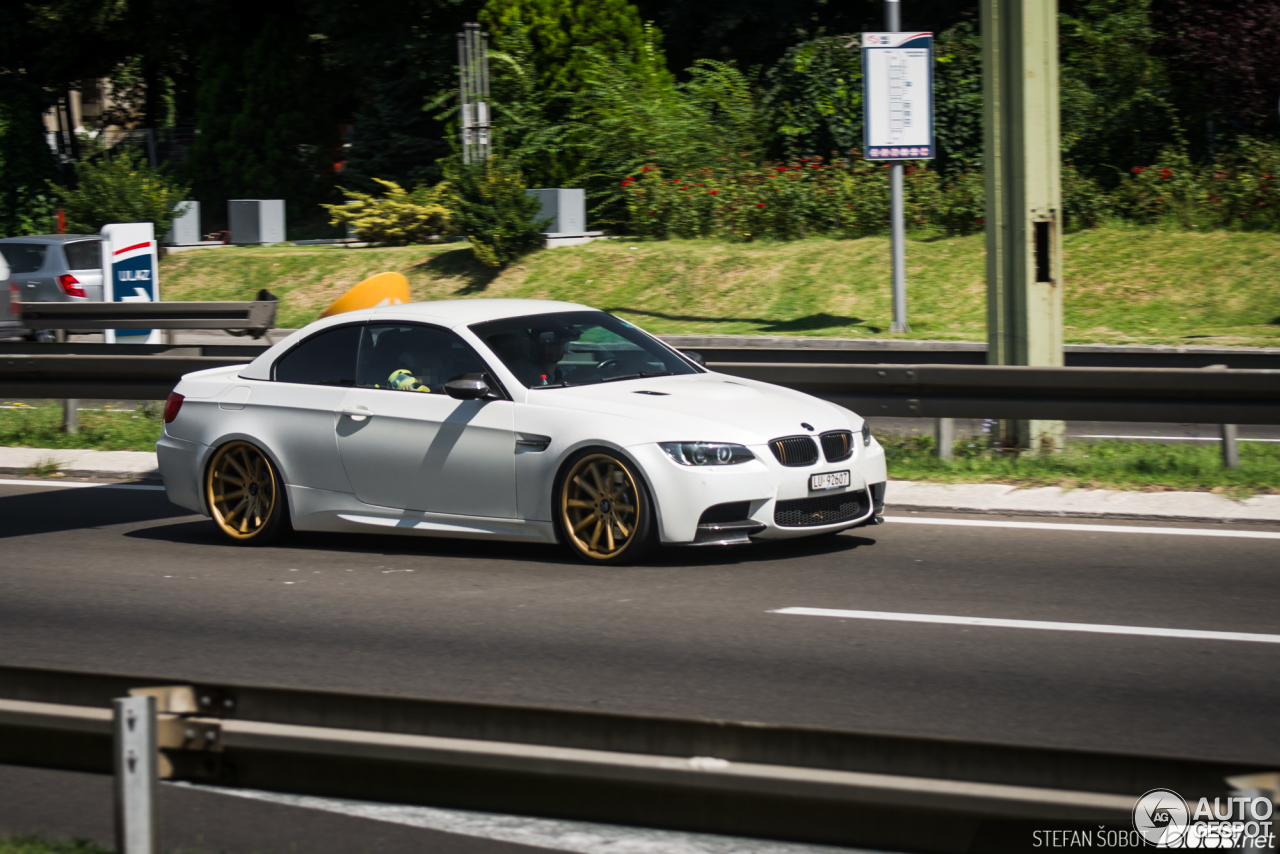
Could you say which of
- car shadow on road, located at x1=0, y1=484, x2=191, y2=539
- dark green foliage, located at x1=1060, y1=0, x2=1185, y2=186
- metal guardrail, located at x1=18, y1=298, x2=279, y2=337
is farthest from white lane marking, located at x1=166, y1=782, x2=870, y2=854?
dark green foliage, located at x1=1060, y1=0, x2=1185, y2=186

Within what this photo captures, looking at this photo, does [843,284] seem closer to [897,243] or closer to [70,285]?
[897,243]

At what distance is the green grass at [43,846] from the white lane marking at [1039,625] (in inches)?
140

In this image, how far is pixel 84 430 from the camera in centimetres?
1389

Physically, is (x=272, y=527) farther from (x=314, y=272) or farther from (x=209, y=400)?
(x=314, y=272)

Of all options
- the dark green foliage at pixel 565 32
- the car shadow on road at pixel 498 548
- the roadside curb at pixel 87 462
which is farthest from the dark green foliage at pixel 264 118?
the car shadow on road at pixel 498 548

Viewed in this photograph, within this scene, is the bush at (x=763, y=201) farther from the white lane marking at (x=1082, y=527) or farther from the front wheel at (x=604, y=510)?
the front wheel at (x=604, y=510)

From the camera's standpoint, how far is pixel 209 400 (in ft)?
30.6

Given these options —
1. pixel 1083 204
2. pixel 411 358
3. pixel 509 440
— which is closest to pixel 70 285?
pixel 1083 204

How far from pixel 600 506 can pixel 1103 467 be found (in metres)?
4.22

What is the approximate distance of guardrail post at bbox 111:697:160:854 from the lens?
3037mm

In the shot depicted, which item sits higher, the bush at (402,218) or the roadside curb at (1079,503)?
the bush at (402,218)

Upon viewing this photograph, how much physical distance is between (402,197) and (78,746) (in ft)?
92.3

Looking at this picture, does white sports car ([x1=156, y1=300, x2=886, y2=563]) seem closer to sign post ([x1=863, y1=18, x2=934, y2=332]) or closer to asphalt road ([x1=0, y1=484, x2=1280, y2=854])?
asphalt road ([x1=0, y1=484, x2=1280, y2=854])

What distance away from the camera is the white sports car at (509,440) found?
7.84 metres
